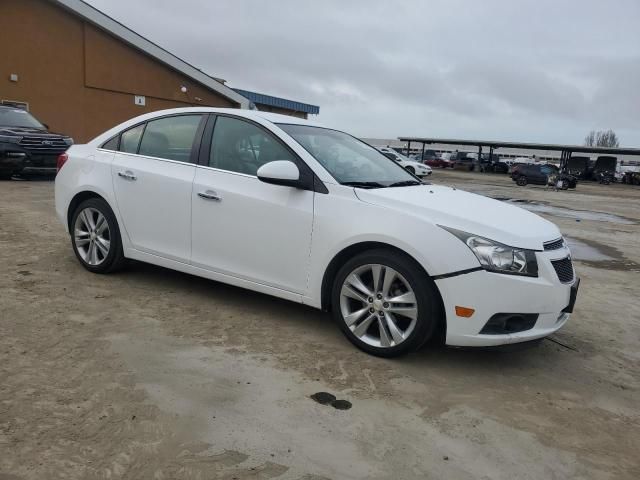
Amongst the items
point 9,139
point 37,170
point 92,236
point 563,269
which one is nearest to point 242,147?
point 92,236

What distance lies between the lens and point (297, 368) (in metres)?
3.60

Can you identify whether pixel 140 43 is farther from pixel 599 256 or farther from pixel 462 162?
pixel 462 162

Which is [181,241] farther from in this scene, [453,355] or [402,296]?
[453,355]

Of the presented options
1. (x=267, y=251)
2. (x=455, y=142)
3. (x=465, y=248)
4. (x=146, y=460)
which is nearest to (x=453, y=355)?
(x=465, y=248)

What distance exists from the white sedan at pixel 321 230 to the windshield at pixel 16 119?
931 centimetres

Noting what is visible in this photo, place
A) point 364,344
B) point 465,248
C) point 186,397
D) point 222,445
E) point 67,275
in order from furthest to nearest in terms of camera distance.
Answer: point 67,275 < point 364,344 < point 465,248 < point 186,397 < point 222,445

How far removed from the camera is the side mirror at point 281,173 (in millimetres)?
3955

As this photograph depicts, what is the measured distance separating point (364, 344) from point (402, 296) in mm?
462

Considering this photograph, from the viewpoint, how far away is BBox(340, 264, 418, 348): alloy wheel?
3.68 metres

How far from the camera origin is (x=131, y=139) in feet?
16.9

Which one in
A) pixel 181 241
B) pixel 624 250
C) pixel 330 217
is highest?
pixel 330 217

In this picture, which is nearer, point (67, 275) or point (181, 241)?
point (181, 241)

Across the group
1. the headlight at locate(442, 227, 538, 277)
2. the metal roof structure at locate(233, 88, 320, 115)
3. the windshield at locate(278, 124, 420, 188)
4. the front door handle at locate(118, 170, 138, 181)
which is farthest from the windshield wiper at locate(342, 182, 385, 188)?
the metal roof structure at locate(233, 88, 320, 115)

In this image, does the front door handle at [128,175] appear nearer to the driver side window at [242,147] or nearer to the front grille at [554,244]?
the driver side window at [242,147]
